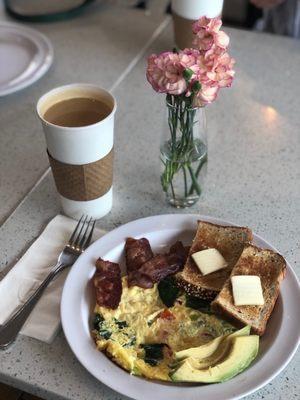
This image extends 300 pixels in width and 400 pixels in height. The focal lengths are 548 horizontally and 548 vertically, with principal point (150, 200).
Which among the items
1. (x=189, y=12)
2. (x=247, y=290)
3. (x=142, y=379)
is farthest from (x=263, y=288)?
(x=189, y=12)

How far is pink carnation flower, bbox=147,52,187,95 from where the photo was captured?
95 cm

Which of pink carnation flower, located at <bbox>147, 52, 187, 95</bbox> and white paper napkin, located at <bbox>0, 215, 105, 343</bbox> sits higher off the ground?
pink carnation flower, located at <bbox>147, 52, 187, 95</bbox>

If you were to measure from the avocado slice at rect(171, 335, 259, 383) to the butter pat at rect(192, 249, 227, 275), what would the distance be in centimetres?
15

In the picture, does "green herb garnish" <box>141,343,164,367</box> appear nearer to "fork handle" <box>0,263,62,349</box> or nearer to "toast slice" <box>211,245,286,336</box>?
"toast slice" <box>211,245,286,336</box>

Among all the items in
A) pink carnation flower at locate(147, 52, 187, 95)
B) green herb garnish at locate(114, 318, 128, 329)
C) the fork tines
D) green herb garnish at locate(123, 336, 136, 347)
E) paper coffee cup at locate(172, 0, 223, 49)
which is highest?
pink carnation flower at locate(147, 52, 187, 95)

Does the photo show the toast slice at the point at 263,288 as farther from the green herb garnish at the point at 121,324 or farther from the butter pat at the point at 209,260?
the green herb garnish at the point at 121,324

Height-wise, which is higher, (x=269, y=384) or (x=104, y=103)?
(x=104, y=103)

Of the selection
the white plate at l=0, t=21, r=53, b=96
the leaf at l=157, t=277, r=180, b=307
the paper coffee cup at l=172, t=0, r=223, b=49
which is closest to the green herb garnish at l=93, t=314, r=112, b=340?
the leaf at l=157, t=277, r=180, b=307

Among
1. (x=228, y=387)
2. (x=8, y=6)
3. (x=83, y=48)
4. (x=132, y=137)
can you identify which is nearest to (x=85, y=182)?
(x=132, y=137)

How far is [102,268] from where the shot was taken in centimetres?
100

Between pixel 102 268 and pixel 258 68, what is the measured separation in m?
0.91

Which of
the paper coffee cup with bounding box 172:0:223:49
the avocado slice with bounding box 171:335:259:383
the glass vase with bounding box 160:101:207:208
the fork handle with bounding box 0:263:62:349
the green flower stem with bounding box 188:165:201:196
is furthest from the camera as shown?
the paper coffee cup with bounding box 172:0:223:49

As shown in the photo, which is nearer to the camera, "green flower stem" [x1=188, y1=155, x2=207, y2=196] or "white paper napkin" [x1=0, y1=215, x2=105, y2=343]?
"white paper napkin" [x1=0, y1=215, x2=105, y2=343]

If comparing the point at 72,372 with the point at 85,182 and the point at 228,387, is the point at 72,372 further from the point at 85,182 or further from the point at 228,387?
the point at 85,182
